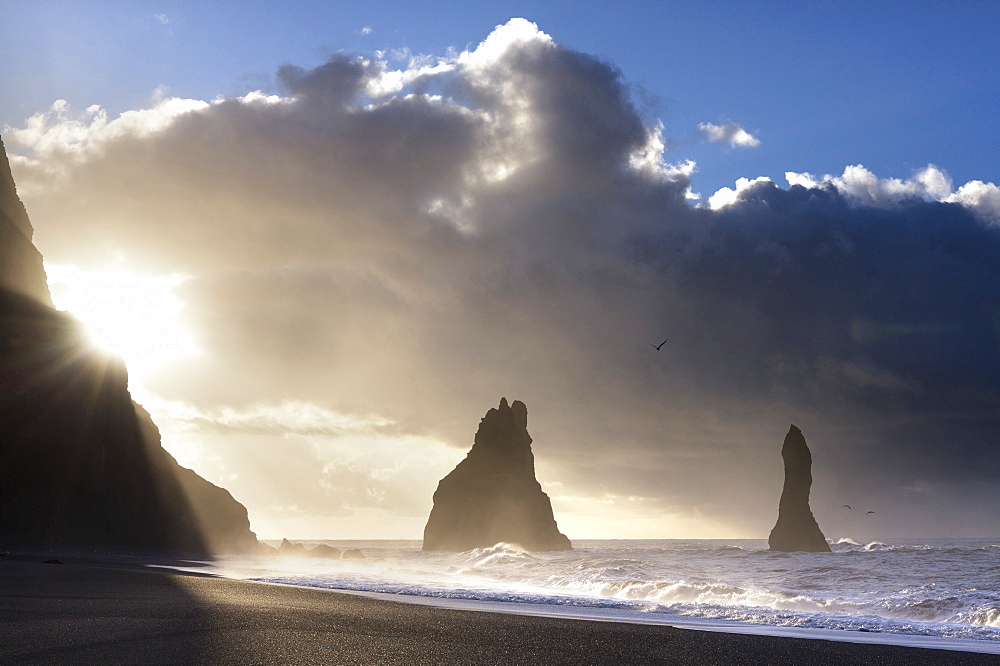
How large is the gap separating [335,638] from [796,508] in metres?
113

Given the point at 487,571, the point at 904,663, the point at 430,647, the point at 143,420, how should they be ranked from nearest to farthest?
the point at 430,647, the point at 904,663, the point at 487,571, the point at 143,420

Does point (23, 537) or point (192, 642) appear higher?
point (192, 642)

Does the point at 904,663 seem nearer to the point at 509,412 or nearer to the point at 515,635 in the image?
the point at 515,635

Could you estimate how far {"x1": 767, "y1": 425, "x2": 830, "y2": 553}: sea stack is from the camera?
105 meters

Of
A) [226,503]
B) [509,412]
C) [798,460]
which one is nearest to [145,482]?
[226,503]

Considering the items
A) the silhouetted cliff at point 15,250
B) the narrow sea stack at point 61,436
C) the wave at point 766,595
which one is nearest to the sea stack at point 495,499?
the narrow sea stack at point 61,436

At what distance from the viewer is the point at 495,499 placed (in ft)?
438

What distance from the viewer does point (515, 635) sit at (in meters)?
9.95

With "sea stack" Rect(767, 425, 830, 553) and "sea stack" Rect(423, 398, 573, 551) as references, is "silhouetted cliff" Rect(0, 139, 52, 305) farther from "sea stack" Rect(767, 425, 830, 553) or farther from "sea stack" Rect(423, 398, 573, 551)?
"sea stack" Rect(767, 425, 830, 553)

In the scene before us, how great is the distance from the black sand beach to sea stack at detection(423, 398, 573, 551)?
121539mm

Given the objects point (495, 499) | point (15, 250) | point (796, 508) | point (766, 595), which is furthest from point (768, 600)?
point (495, 499)

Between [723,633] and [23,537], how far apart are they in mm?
47513

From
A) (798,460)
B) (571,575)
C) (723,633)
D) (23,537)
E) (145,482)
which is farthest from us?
(798,460)

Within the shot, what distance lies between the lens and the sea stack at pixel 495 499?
131000 millimetres
